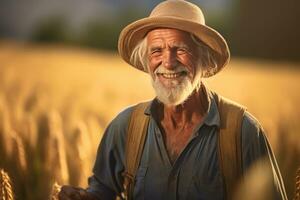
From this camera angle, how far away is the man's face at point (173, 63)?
3.40 metres

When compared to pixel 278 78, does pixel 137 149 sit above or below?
below

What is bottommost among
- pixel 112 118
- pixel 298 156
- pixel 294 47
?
pixel 298 156

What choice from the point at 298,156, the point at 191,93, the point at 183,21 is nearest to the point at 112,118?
the point at 191,93

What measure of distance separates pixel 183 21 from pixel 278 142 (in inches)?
41.8

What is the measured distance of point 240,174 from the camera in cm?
350

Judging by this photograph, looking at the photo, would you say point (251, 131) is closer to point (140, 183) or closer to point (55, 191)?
point (140, 183)

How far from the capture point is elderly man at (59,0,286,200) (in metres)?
3.41

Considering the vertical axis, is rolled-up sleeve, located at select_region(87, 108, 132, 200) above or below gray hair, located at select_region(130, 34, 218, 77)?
below

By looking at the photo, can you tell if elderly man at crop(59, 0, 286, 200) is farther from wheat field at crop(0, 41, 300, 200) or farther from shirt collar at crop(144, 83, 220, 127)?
wheat field at crop(0, 41, 300, 200)

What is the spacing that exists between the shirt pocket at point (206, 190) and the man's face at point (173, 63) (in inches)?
18.7

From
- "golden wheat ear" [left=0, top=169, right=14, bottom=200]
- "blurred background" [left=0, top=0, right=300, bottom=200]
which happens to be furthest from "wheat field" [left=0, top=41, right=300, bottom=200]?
"golden wheat ear" [left=0, top=169, right=14, bottom=200]

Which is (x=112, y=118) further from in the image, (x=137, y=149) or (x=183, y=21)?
(x=183, y=21)

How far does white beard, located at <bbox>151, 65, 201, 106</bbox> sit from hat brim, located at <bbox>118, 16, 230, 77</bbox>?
188mm

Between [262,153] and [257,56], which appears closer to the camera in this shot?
[262,153]
